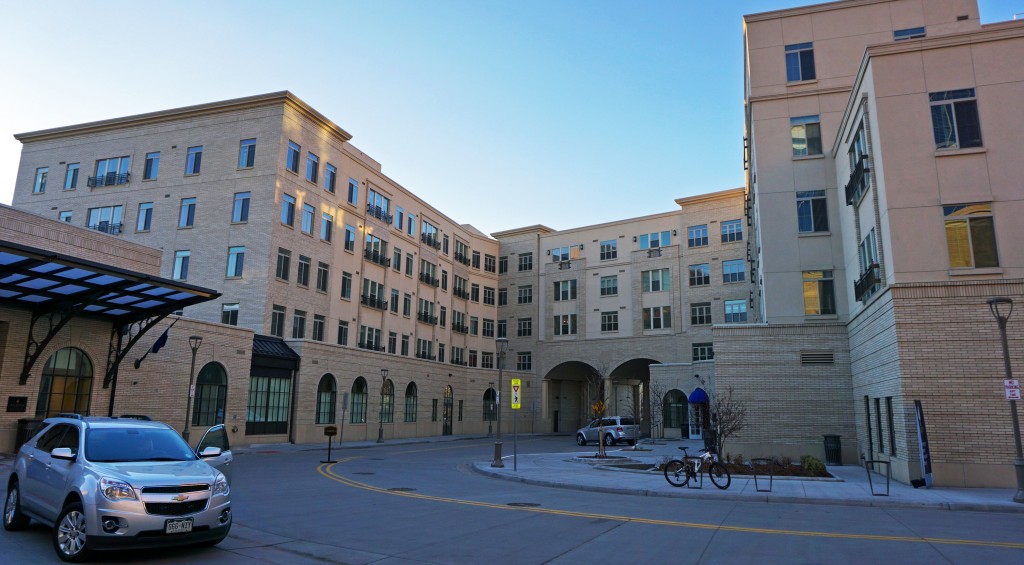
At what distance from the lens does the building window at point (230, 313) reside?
36875mm

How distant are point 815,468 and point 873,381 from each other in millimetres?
3991

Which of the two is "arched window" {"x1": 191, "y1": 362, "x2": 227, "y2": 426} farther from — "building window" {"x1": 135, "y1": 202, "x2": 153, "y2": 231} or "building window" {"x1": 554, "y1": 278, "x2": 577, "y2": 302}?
"building window" {"x1": 554, "y1": 278, "x2": 577, "y2": 302}

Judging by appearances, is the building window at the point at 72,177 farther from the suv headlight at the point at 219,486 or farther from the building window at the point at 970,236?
the building window at the point at 970,236

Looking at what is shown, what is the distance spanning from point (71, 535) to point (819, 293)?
2654 centimetres

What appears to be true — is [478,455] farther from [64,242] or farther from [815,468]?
[64,242]

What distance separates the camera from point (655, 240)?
5784 centimetres

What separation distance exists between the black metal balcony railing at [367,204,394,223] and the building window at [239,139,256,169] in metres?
10.1

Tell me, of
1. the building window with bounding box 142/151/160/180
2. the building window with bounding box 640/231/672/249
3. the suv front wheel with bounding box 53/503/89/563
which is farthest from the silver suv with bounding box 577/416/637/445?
the suv front wheel with bounding box 53/503/89/563

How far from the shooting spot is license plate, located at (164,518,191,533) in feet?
25.7

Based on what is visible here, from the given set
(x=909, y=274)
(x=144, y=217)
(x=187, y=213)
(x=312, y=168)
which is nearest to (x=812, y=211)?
(x=909, y=274)

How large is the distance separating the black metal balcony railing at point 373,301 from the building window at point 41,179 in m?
22.3

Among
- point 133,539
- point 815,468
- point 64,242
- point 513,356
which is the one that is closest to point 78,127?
point 64,242

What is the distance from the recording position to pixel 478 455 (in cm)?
3153

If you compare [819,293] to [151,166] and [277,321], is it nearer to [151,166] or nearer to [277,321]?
[277,321]
